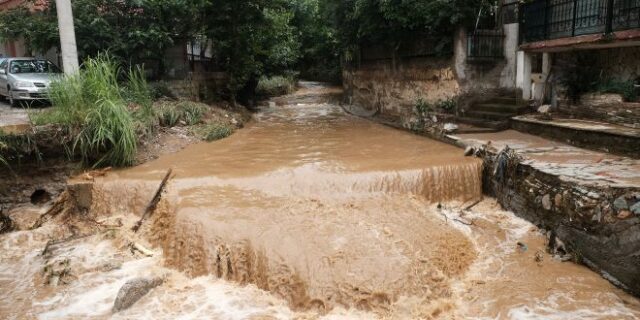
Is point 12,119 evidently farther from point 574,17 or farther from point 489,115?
point 574,17

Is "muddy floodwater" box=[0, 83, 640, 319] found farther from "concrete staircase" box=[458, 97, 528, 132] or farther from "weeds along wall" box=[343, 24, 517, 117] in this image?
"weeds along wall" box=[343, 24, 517, 117]

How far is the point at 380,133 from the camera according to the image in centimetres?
1198

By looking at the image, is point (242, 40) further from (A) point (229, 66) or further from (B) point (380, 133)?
(B) point (380, 133)

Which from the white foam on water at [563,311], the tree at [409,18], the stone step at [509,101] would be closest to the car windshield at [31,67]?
the tree at [409,18]

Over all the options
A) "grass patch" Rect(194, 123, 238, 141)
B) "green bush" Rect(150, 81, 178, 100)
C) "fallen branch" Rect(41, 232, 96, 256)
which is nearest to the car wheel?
"green bush" Rect(150, 81, 178, 100)

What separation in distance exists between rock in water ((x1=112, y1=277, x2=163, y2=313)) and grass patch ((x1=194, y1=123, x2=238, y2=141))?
5.70 m

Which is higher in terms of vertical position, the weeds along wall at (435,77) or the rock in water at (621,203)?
the weeds along wall at (435,77)

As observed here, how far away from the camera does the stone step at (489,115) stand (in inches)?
404

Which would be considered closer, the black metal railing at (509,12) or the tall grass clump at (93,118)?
the tall grass clump at (93,118)

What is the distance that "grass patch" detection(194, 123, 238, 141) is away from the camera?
35.4ft

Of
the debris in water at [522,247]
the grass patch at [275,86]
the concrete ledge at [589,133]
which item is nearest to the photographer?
the debris in water at [522,247]

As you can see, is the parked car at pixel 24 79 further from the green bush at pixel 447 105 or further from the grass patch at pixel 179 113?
the green bush at pixel 447 105

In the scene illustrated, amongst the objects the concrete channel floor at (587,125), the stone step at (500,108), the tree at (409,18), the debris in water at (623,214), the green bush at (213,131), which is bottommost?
the debris in water at (623,214)

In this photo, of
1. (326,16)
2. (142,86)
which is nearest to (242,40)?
(326,16)
